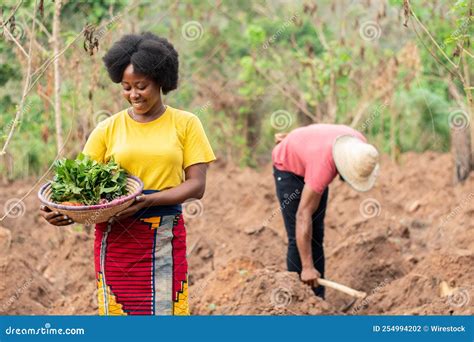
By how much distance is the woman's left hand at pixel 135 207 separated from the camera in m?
3.06

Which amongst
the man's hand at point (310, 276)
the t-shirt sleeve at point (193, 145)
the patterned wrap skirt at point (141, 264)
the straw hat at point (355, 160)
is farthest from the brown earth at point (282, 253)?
the t-shirt sleeve at point (193, 145)

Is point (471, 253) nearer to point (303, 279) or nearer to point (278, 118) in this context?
point (303, 279)

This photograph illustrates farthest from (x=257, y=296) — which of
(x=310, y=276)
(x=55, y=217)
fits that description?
(x=55, y=217)

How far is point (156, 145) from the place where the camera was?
317cm

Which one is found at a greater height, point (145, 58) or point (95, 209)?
point (145, 58)

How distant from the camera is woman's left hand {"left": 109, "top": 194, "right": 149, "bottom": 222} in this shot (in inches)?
121

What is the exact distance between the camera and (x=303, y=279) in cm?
464

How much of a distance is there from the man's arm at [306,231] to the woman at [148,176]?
127 cm

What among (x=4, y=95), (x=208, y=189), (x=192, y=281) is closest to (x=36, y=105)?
(x=4, y=95)

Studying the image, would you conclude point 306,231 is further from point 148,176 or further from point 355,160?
point 148,176

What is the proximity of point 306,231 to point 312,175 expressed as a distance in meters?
0.33

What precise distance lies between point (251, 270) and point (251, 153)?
5.83 metres

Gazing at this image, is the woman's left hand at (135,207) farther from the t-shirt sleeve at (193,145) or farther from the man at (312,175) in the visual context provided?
the man at (312,175)

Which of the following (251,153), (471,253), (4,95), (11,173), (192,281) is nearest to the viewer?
(471,253)
